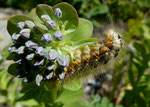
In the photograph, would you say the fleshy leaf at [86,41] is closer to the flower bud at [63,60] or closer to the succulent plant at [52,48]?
the succulent plant at [52,48]

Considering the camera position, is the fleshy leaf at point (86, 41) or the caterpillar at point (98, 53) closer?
the caterpillar at point (98, 53)

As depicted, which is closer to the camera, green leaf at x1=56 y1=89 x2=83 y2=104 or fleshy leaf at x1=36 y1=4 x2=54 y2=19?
fleshy leaf at x1=36 y1=4 x2=54 y2=19

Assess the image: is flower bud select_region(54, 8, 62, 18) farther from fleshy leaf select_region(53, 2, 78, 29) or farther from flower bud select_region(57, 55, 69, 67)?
flower bud select_region(57, 55, 69, 67)

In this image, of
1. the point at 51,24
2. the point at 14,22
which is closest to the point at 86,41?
the point at 51,24

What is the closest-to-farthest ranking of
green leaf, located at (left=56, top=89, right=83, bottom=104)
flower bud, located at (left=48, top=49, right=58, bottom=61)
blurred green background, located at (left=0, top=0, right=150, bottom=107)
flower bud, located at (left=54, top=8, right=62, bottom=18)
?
flower bud, located at (left=48, top=49, right=58, bottom=61) < flower bud, located at (left=54, top=8, right=62, bottom=18) < green leaf, located at (left=56, top=89, right=83, bottom=104) < blurred green background, located at (left=0, top=0, right=150, bottom=107)

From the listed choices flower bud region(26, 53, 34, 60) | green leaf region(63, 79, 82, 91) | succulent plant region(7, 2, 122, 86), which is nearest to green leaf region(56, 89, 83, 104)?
green leaf region(63, 79, 82, 91)

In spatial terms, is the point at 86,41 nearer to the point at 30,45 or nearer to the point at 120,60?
the point at 30,45

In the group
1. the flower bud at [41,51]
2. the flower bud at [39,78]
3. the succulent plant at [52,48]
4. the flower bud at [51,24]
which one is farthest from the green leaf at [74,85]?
the flower bud at [51,24]

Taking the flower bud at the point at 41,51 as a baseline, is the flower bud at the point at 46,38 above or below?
above

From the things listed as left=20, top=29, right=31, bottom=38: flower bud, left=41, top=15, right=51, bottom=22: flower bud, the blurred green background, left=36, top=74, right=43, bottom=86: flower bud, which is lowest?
the blurred green background
